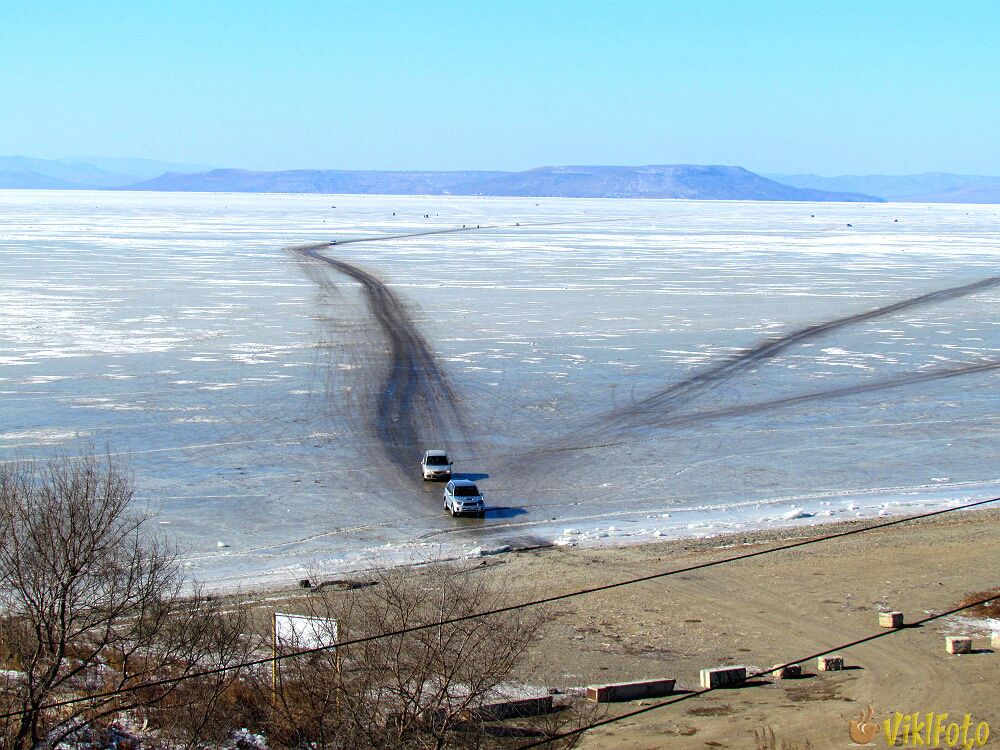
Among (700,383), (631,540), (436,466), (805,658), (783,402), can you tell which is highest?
(700,383)

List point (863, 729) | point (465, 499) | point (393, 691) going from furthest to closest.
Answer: point (465, 499) < point (863, 729) < point (393, 691)

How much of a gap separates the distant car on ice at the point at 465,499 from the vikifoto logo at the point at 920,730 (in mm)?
9883

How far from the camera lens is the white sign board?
43.7ft

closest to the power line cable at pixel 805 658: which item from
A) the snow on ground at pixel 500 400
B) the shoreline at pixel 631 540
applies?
the shoreline at pixel 631 540

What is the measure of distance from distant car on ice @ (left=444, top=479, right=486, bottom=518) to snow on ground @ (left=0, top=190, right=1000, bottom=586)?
29cm

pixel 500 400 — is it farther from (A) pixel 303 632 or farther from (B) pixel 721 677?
(A) pixel 303 632

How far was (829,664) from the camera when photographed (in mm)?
16797

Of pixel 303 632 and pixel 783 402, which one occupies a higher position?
pixel 303 632

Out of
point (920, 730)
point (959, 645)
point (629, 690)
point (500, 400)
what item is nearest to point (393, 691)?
point (629, 690)

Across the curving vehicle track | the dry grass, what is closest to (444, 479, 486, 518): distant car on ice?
the curving vehicle track

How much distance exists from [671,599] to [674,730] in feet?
16.3

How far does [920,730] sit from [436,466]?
13121 mm

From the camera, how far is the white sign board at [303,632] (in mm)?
13305

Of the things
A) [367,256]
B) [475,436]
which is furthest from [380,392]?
[367,256]
